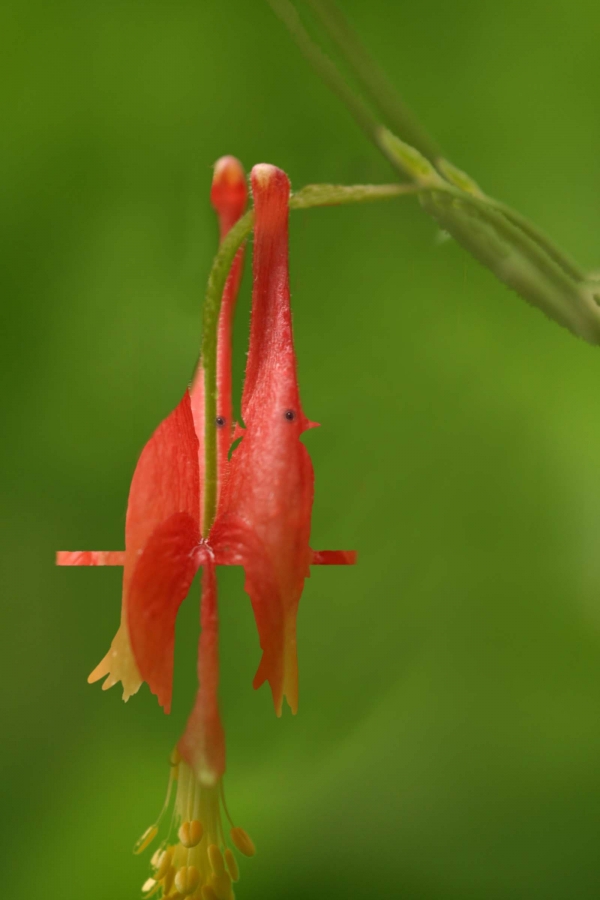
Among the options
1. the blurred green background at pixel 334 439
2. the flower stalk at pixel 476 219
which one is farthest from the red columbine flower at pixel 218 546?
the blurred green background at pixel 334 439

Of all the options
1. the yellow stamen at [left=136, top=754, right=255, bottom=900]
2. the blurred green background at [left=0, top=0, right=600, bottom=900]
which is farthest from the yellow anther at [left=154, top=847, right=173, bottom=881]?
the blurred green background at [left=0, top=0, right=600, bottom=900]

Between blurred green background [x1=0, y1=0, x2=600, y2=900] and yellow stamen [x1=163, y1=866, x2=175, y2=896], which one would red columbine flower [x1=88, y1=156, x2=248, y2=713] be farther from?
blurred green background [x1=0, y1=0, x2=600, y2=900]

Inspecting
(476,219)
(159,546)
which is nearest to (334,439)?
(476,219)

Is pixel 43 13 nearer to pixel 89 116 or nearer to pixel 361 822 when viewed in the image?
pixel 89 116

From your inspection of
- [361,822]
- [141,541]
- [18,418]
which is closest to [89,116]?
[18,418]

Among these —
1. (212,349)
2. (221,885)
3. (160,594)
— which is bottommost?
(221,885)

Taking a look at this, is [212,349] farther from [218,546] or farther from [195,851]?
[195,851]
